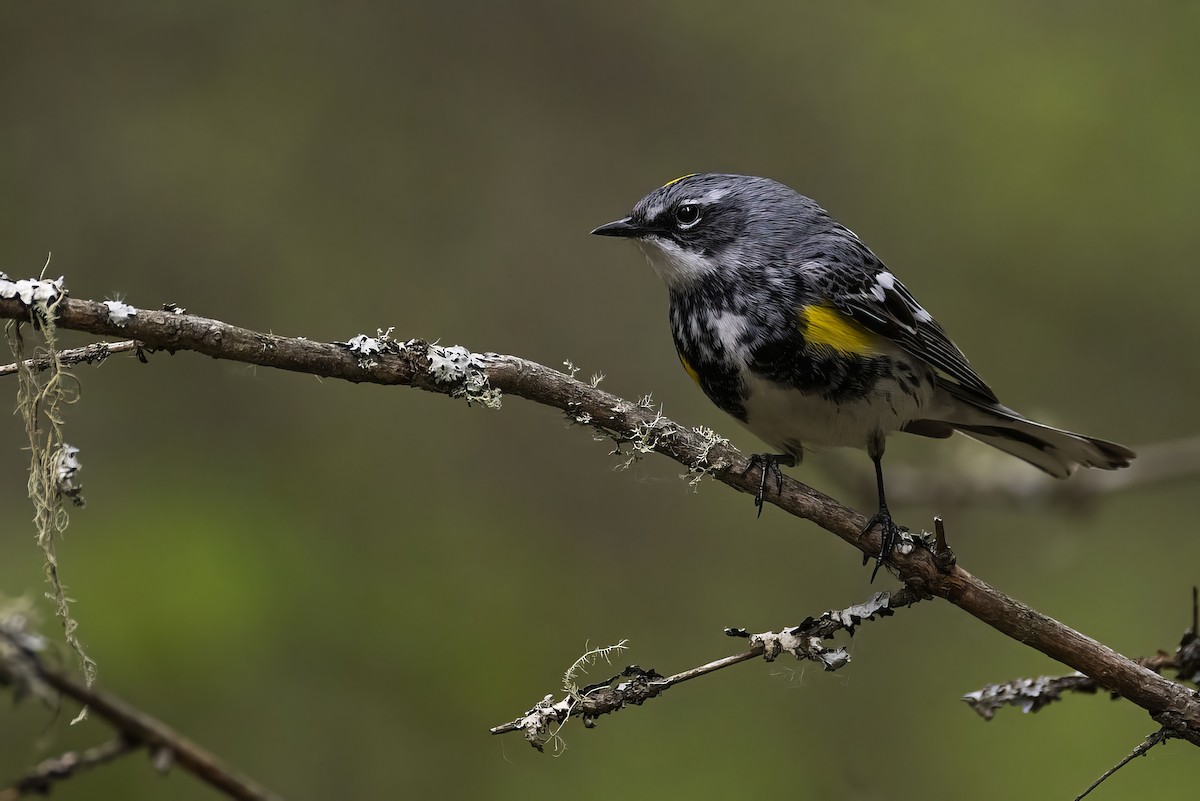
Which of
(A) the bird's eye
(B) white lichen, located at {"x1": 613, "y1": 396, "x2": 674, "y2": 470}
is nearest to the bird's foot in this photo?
(B) white lichen, located at {"x1": 613, "y1": 396, "x2": 674, "y2": 470}

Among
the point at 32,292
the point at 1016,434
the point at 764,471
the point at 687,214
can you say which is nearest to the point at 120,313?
the point at 32,292

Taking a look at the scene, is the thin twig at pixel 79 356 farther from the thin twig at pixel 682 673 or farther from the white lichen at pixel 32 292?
the thin twig at pixel 682 673

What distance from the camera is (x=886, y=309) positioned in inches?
132

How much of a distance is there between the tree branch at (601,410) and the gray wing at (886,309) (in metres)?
0.89

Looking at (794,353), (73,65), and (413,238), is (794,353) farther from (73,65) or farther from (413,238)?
(73,65)

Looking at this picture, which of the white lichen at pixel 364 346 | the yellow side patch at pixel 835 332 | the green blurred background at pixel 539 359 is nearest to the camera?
the white lichen at pixel 364 346

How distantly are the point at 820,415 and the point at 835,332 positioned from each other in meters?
0.24

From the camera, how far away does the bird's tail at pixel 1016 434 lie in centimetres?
338

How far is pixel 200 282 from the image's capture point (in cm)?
481

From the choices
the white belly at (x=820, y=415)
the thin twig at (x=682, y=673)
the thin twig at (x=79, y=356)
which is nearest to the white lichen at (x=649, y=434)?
the thin twig at (x=682, y=673)

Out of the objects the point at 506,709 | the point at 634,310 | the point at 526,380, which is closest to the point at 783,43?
the point at 634,310

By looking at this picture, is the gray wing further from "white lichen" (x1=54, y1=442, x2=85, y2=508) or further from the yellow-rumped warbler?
"white lichen" (x1=54, y1=442, x2=85, y2=508)

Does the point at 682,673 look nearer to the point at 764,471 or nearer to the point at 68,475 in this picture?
the point at 764,471

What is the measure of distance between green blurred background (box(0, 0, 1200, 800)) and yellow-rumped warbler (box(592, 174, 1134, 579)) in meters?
0.61
